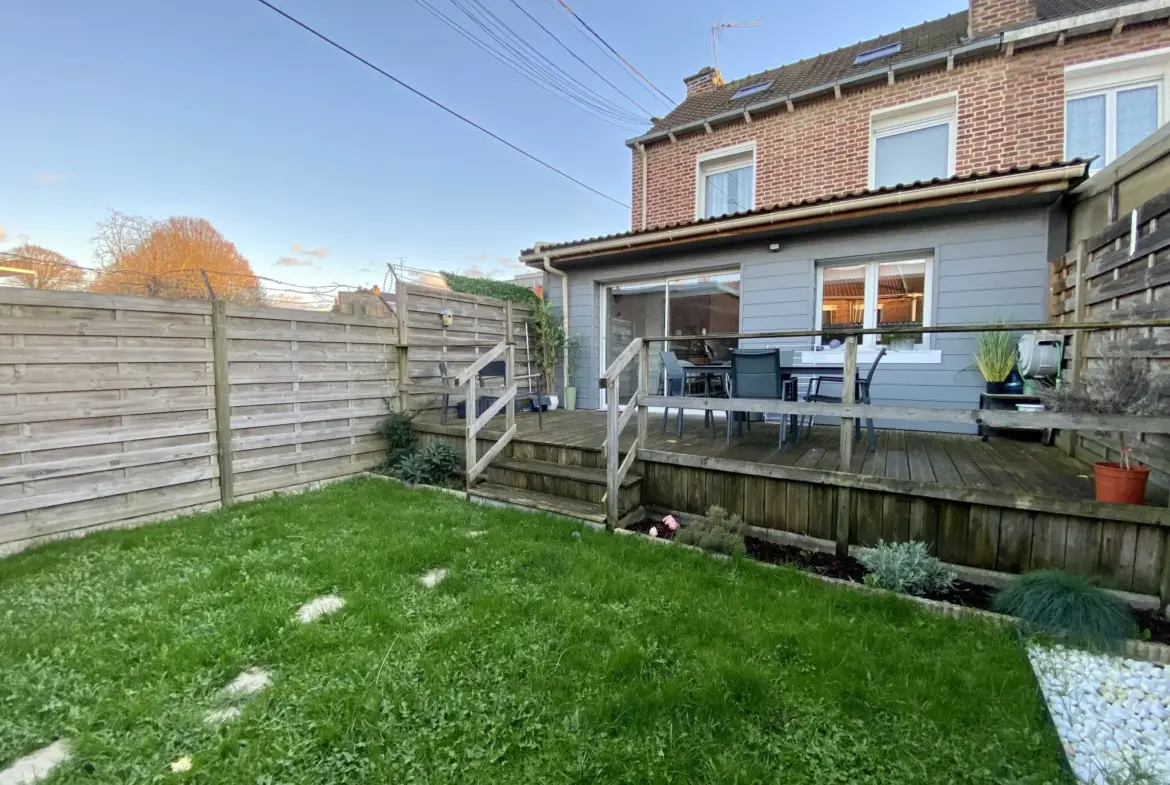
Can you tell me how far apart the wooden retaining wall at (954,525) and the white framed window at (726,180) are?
584cm

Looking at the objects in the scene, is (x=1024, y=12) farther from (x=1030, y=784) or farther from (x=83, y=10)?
(x=83, y=10)

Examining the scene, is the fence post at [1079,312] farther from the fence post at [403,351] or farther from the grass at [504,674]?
the fence post at [403,351]

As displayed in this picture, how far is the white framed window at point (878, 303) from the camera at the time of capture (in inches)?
205

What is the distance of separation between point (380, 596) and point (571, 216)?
1202 cm

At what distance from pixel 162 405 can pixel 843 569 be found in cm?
536

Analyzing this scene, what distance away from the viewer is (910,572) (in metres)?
2.68

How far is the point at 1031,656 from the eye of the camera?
2.07 meters

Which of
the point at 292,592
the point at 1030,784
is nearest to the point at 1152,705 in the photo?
the point at 1030,784

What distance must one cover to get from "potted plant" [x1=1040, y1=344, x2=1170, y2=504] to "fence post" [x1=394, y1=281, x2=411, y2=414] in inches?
228

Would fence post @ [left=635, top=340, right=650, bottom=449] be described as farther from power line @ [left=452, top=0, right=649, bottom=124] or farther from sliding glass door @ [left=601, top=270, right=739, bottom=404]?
power line @ [left=452, top=0, right=649, bottom=124]

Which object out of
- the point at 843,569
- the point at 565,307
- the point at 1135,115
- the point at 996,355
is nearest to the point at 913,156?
the point at 1135,115

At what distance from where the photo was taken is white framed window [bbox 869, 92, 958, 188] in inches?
Result: 250

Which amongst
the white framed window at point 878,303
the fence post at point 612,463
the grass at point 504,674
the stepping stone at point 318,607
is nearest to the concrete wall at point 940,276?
the white framed window at point 878,303

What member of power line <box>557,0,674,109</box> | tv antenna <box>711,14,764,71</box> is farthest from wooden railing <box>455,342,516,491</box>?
tv antenna <box>711,14,764,71</box>
